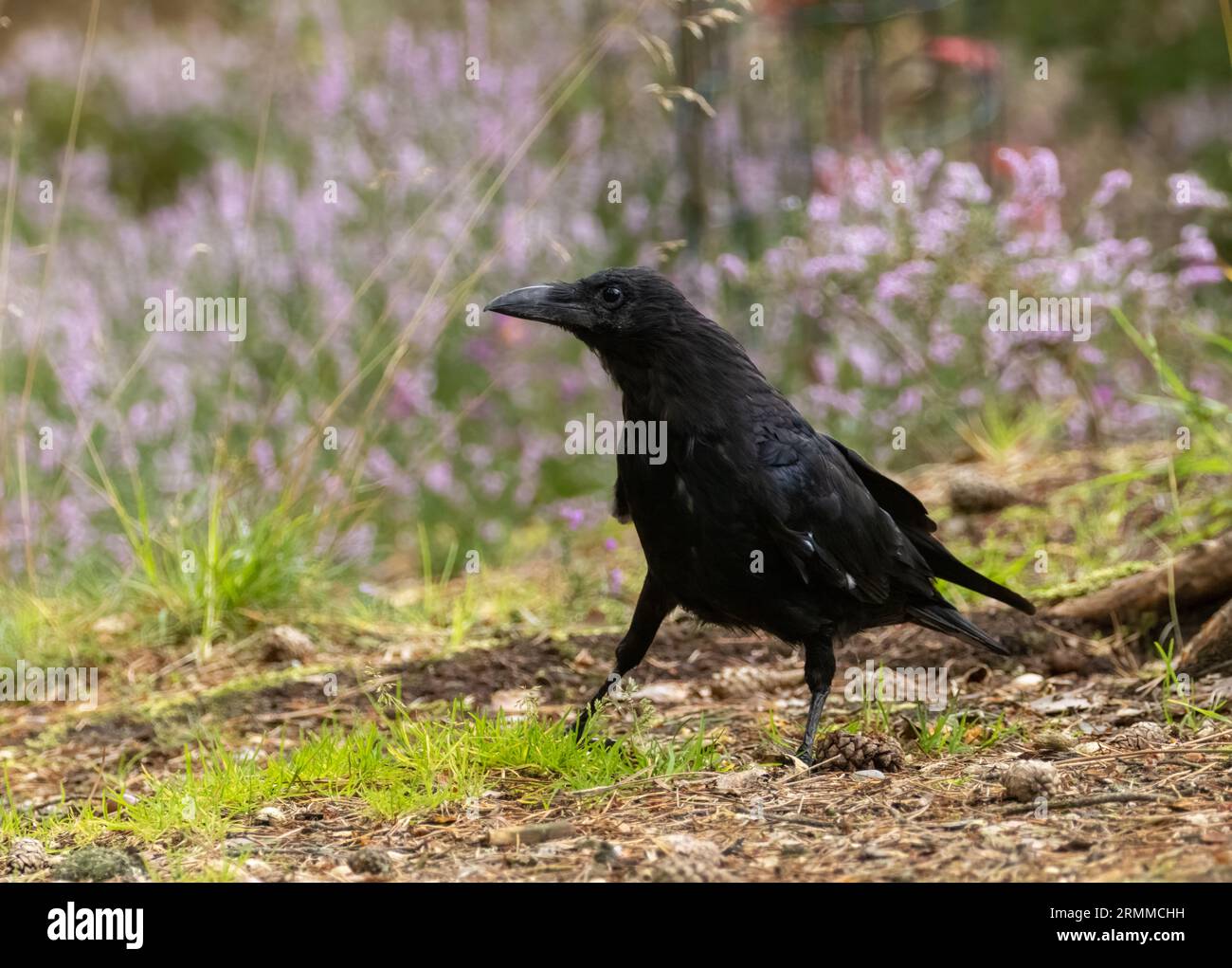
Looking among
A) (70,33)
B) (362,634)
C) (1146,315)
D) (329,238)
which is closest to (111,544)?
(362,634)

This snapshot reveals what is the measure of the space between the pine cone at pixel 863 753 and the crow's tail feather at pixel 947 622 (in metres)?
0.54

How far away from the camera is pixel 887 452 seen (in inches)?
255

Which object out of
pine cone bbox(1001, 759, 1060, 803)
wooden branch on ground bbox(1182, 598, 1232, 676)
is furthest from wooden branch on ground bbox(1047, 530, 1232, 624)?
pine cone bbox(1001, 759, 1060, 803)

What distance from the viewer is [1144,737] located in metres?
3.32

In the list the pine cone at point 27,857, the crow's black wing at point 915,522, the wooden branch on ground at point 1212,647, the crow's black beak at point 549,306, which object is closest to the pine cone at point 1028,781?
the crow's black wing at point 915,522

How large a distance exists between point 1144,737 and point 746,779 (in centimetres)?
96

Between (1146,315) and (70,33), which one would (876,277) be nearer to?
(1146,315)

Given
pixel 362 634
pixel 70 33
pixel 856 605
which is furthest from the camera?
pixel 70 33

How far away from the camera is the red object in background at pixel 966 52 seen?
25.0 feet

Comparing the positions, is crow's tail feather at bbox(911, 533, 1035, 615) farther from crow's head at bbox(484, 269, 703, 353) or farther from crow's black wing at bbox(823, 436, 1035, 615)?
crow's head at bbox(484, 269, 703, 353)

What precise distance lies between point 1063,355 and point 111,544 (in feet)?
13.0

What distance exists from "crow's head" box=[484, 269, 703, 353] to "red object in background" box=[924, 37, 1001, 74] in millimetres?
4714

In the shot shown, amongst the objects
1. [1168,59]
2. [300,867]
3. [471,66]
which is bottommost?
[300,867]

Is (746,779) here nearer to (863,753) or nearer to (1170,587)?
(863,753)
